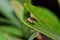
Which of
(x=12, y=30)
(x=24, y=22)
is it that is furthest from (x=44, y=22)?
(x=12, y=30)

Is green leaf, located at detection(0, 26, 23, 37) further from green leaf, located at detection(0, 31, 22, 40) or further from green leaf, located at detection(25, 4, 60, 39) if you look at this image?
green leaf, located at detection(25, 4, 60, 39)

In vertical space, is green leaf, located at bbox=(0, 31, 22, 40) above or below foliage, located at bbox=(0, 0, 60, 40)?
below

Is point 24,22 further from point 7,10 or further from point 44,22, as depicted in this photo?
point 7,10

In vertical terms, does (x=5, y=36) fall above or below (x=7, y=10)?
below

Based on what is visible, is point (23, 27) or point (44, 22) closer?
point (44, 22)

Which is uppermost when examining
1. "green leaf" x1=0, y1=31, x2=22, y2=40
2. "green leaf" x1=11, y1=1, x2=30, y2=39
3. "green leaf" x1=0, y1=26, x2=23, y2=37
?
"green leaf" x1=11, y1=1, x2=30, y2=39

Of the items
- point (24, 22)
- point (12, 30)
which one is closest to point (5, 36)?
point (12, 30)

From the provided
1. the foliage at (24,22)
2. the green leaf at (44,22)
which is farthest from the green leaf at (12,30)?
the green leaf at (44,22)

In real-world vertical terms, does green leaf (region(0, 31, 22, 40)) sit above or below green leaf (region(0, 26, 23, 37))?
below

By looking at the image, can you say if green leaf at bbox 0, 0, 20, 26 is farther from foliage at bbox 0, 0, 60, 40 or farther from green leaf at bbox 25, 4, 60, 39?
green leaf at bbox 25, 4, 60, 39

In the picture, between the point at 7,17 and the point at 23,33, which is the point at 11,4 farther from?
the point at 23,33

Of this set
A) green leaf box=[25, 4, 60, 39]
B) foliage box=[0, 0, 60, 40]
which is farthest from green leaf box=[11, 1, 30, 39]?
green leaf box=[25, 4, 60, 39]

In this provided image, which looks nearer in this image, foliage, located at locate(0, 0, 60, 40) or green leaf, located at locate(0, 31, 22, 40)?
foliage, located at locate(0, 0, 60, 40)
